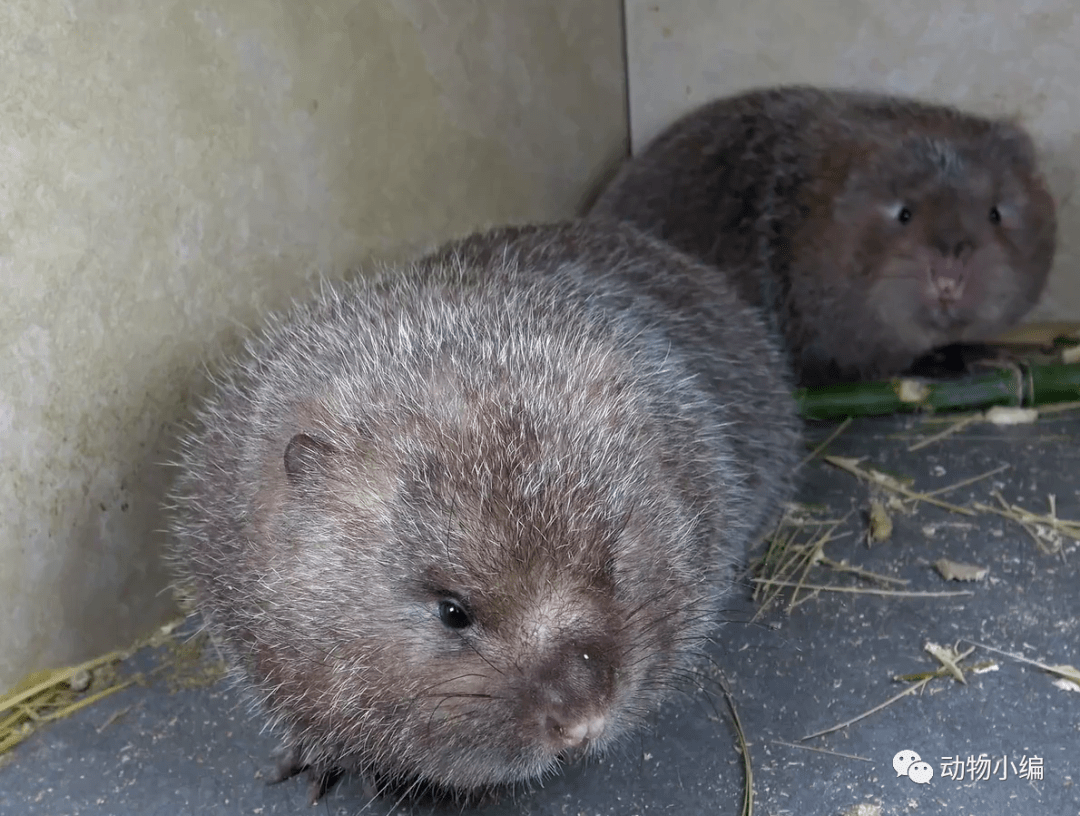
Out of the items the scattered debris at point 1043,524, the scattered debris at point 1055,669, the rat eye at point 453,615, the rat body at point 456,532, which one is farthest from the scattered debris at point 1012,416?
the rat eye at point 453,615

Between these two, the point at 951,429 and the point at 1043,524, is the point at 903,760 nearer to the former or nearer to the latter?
the point at 1043,524

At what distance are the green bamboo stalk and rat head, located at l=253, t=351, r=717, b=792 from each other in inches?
104

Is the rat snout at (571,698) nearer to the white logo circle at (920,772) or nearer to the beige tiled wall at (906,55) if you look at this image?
the white logo circle at (920,772)

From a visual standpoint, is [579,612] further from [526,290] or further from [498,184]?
[498,184]

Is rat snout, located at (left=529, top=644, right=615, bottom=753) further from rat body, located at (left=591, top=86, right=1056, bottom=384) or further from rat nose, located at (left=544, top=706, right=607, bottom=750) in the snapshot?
rat body, located at (left=591, top=86, right=1056, bottom=384)

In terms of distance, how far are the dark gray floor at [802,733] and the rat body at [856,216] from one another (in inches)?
57.7

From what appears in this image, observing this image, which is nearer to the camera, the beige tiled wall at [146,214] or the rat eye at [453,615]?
the rat eye at [453,615]

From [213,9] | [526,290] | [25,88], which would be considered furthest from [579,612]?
[213,9]

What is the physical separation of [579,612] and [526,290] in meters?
1.29

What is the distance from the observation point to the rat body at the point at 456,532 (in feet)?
7.29

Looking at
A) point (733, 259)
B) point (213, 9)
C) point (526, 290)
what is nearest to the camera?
point (526, 290)

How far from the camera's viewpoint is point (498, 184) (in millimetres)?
5090

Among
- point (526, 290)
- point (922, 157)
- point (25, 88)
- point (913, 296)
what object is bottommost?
point (913, 296)

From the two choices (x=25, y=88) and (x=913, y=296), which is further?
(x=913, y=296)
